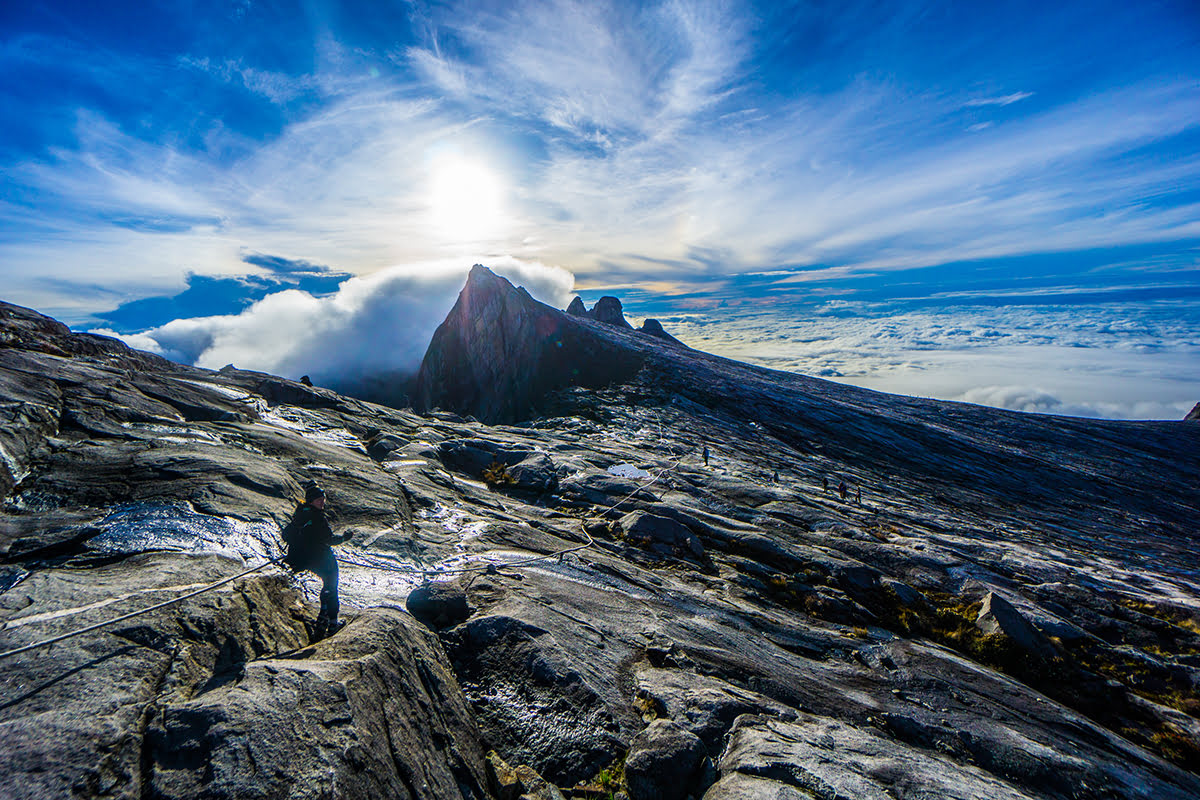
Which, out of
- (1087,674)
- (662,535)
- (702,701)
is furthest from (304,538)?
(1087,674)

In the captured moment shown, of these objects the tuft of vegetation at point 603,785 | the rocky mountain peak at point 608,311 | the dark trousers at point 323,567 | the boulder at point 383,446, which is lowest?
the tuft of vegetation at point 603,785

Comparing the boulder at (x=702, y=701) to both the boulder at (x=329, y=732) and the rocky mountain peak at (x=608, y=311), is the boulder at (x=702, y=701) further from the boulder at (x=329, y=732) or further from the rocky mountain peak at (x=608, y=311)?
the rocky mountain peak at (x=608, y=311)

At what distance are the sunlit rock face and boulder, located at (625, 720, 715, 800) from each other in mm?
64

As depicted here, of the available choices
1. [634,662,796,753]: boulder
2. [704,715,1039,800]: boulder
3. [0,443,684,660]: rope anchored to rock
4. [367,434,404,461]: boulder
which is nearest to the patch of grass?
[704,715,1039,800]: boulder

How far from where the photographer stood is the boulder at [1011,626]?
699 inches

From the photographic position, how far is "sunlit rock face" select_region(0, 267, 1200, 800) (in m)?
6.84

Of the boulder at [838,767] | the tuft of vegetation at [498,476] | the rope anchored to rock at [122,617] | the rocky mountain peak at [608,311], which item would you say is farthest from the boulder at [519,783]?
the rocky mountain peak at [608,311]

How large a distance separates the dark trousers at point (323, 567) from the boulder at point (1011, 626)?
2321 centimetres

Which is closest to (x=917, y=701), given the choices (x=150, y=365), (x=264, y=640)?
(x=264, y=640)

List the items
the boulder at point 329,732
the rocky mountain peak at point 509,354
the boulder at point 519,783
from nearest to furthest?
the boulder at point 329,732 → the boulder at point 519,783 → the rocky mountain peak at point 509,354

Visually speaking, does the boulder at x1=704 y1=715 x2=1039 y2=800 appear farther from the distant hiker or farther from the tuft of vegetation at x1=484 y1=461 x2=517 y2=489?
the tuft of vegetation at x1=484 y1=461 x2=517 y2=489

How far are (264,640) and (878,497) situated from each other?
47631 mm

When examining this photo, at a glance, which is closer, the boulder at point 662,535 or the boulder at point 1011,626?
the boulder at point 1011,626

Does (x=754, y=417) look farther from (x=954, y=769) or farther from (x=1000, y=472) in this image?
(x=954, y=769)
